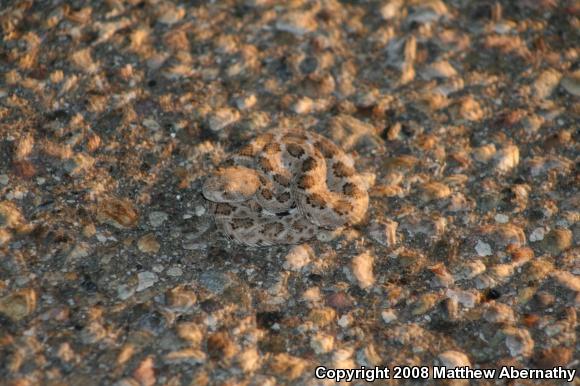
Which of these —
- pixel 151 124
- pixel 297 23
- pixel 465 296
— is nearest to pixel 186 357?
pixel 465 296

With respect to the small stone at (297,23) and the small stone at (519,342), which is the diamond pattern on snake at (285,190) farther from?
the small stone at (519,342)

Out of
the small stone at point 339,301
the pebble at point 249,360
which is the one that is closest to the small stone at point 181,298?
the pebble at point 249,360

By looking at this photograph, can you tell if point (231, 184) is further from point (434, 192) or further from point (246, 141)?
point (434, 192)

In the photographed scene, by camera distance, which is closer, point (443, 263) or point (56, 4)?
point (443, 263)

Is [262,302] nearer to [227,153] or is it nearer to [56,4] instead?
[227,153]

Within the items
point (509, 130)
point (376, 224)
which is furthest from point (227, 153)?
point (509, 130)

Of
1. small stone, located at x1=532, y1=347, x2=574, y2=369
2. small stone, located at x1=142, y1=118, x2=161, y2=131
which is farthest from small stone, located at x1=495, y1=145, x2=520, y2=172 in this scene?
small stone, located at x1=142, y1=118, x2=161, y2=131
